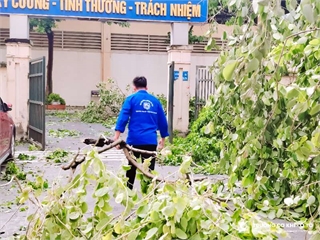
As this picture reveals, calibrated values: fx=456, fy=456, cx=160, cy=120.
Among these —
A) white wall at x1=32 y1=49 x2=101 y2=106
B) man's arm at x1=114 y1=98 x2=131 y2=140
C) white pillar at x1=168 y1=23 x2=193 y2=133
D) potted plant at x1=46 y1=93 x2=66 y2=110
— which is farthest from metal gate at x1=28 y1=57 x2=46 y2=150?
white wall at x1=32 y1=49 x2=101 y2=106

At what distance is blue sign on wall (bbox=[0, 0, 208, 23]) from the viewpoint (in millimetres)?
11156

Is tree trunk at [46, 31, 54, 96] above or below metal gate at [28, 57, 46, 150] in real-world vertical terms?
above

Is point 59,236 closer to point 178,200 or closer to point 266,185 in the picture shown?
point 178,200

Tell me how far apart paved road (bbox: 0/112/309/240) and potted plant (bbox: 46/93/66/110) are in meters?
3.55

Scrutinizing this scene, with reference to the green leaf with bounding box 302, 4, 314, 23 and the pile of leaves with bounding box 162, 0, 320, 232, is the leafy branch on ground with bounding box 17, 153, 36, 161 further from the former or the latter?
the green leaf with bounding box 302, 4, 314, 23

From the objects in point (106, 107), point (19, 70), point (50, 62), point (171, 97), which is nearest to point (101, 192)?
point (171, 97)

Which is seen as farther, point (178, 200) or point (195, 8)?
point (195, 8)

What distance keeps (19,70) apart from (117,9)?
2.88 meters

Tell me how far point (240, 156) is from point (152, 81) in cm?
1972

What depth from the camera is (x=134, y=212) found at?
8.29 feet

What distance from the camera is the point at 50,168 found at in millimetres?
8773

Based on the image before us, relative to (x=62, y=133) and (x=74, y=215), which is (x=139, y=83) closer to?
(x=74, y=215)

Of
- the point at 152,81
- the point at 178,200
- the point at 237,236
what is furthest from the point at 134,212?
the point at 152,81

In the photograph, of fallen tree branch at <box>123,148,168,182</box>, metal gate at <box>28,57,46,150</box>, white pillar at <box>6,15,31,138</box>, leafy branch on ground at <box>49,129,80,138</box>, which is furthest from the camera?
leafy branch on ground at <box>49,129,80,138</box>
